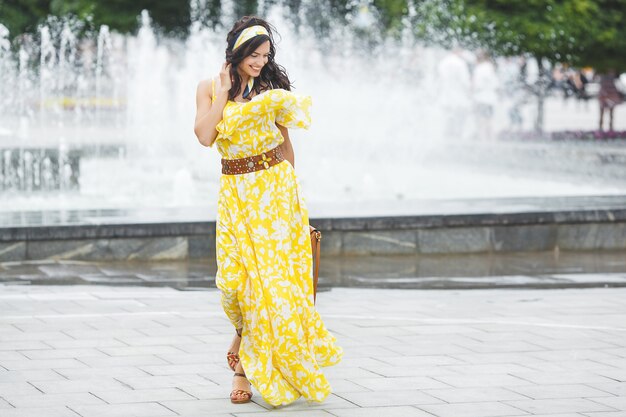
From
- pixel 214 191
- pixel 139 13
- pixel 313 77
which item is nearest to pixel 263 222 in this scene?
pixel 214 191

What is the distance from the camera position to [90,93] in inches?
1714

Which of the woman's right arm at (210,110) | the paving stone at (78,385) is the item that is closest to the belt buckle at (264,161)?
the woman's right arm at (210,110)

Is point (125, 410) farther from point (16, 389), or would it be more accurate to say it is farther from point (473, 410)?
point (473, 410)

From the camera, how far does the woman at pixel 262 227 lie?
17.4 feet

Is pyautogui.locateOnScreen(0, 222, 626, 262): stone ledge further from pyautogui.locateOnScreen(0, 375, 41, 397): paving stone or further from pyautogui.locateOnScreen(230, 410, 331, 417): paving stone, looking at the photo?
pyautogui.locateOnScreen(230, 410, 331, 417): paving stone

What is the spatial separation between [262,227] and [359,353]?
1.32 meters

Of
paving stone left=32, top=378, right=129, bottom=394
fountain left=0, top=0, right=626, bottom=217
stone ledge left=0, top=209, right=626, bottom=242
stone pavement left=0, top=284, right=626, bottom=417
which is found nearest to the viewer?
stone pavement left=0, top=284, right=626, bottom=417

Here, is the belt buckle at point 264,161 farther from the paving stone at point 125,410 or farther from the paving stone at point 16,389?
the paving stone at point 16,389

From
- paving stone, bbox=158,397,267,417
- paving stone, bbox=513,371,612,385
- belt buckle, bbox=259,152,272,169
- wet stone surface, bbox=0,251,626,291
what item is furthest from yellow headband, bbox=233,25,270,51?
wet stone surface, bbox=0,251,626,291

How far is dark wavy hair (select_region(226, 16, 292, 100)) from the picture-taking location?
5293mm

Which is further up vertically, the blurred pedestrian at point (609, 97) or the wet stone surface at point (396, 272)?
the blurred pedestrian at point (609, 97)

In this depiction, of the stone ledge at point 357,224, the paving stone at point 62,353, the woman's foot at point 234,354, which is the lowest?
the paving stone at point 62,353

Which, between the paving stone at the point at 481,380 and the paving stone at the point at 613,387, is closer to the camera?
the paving stone at the point at 613,387

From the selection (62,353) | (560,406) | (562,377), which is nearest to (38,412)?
(62,353)
